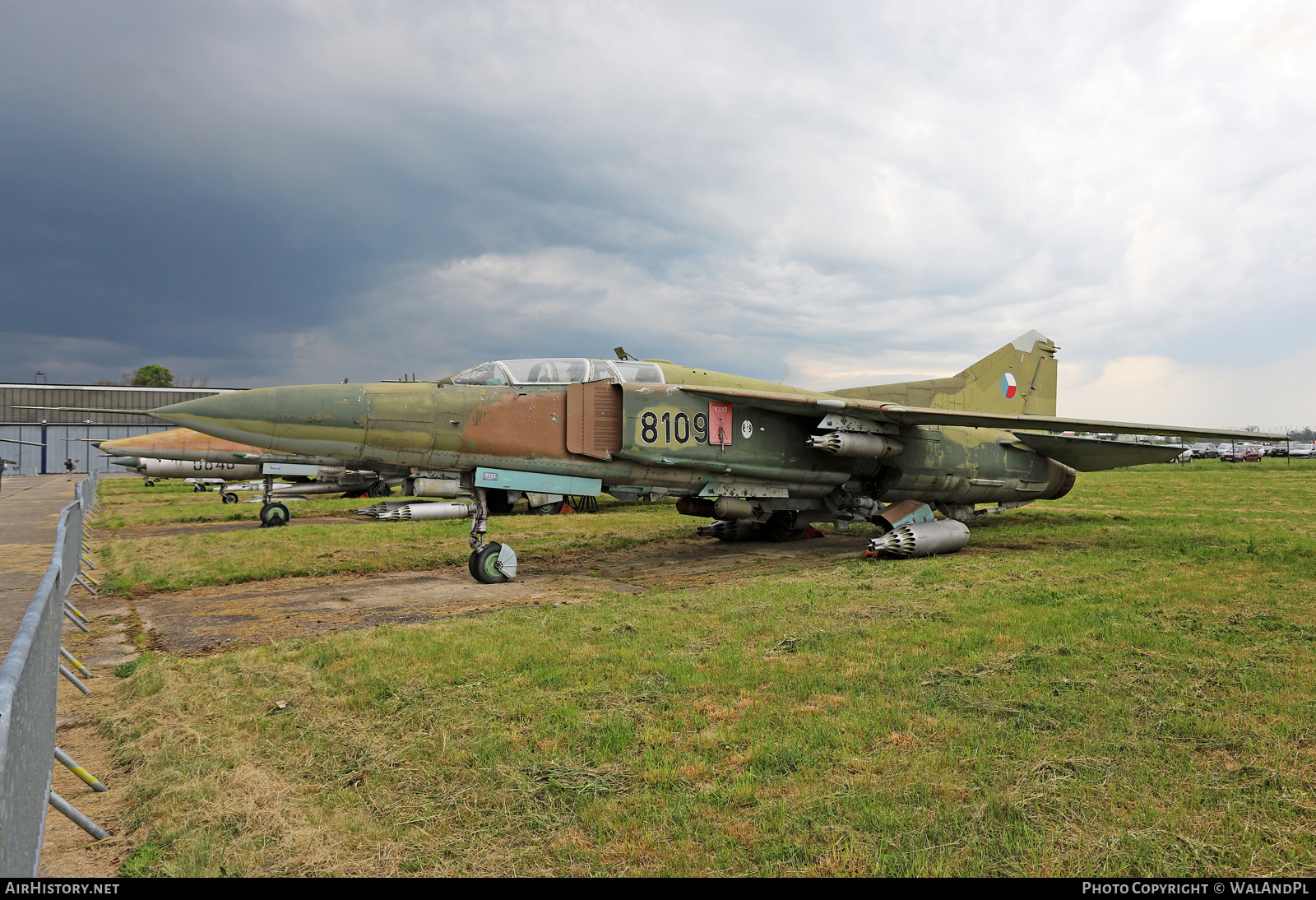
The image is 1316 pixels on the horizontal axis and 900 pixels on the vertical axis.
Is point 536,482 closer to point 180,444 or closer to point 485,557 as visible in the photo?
point 485,557

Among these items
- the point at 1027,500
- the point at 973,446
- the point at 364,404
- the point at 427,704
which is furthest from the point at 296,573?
the point at 1027,500

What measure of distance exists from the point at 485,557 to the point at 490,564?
0.12 meters

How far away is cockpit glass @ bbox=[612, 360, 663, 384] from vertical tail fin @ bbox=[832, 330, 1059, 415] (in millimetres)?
5120

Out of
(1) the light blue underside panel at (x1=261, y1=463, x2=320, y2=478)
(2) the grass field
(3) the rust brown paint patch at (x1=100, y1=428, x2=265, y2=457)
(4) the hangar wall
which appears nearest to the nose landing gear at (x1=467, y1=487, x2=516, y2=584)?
(2) the grass field

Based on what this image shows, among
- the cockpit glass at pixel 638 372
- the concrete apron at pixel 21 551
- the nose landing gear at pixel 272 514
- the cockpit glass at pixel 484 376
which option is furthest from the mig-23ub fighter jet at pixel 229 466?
the cockpit glass at pixel 638 372

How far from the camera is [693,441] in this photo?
10.5 metres

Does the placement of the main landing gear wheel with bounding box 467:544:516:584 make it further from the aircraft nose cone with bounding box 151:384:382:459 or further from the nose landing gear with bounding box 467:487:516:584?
the aircraft nose cone with bounding box 151:384:382:459

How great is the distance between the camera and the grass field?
282 centimetres

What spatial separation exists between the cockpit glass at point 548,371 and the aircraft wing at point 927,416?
5.27ft

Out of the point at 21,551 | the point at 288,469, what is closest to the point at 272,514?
the point at 288,469

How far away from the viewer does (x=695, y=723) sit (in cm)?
409

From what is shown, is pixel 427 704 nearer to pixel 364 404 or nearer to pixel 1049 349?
pixel 364 404

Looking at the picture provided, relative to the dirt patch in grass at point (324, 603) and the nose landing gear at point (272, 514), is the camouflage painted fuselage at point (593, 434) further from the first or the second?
the nose landing gear at point (272, 514)

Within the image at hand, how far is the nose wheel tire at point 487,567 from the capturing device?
30.8 feet
